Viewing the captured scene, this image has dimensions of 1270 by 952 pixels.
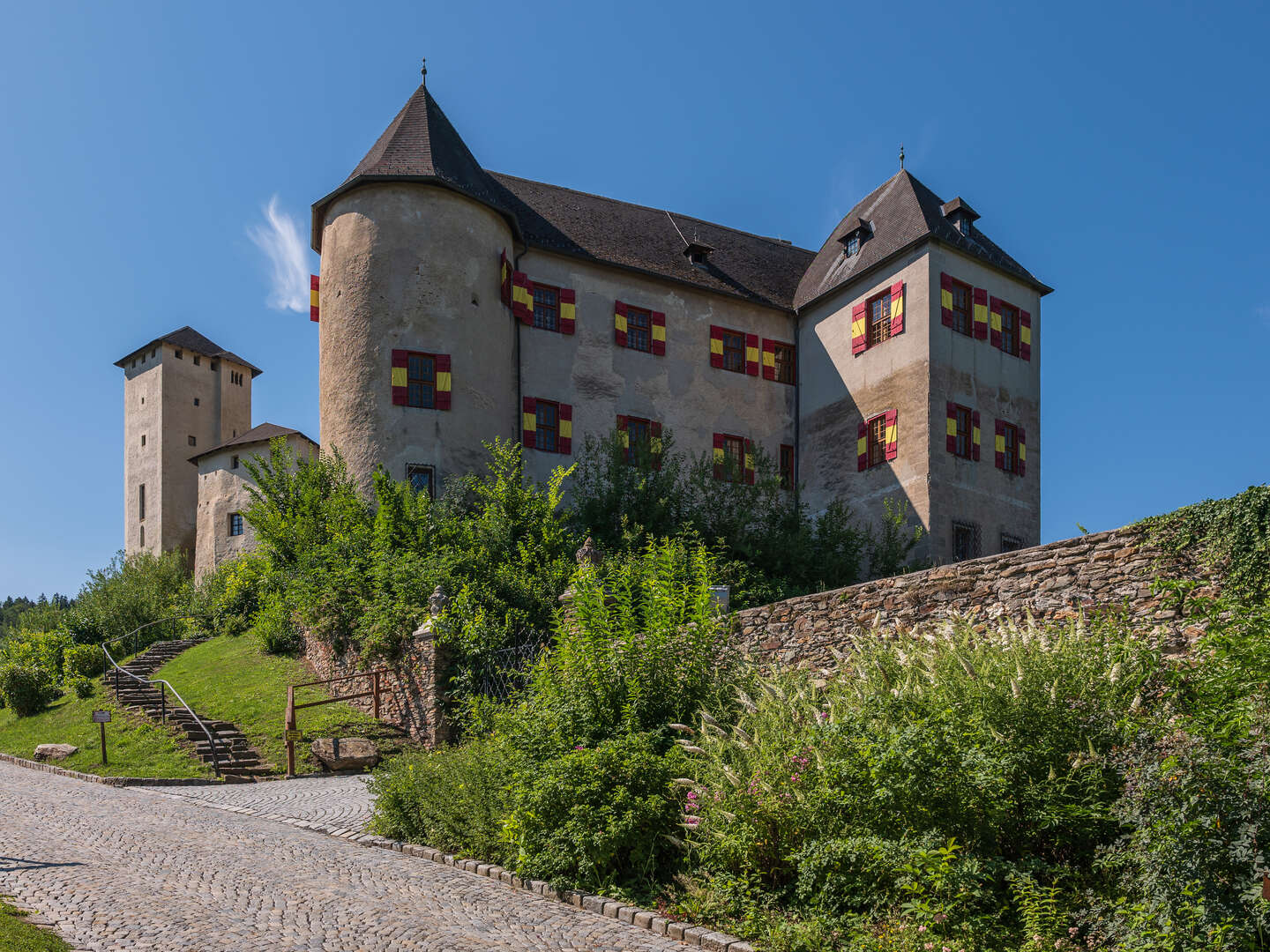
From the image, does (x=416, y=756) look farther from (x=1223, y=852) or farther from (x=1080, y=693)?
(x=1223, y=852)

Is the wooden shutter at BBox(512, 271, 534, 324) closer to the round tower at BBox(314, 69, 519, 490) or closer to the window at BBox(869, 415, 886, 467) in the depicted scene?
the round tower at BBox(314, 69, 519, 490)

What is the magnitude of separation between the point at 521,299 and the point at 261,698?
11963mm

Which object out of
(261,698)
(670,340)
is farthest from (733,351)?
(261,698)

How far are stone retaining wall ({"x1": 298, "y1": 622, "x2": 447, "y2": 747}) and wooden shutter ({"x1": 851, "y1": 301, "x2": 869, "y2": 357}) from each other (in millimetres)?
15533

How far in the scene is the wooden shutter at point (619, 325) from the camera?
1112 inches

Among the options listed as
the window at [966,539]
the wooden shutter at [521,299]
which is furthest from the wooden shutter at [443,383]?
the window at [966,539]

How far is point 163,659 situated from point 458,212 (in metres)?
13.1

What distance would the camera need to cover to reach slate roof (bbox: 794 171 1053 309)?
88.4 ft

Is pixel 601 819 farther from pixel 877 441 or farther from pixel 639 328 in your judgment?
pixel 639 328

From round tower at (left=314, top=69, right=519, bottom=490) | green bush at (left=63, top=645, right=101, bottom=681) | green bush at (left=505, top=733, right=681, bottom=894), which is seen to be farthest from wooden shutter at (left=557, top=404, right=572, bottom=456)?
green bush at (left=505, top=733, right=681, bottom=894)

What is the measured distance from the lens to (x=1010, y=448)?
27.2 meters

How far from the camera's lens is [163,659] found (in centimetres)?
2592

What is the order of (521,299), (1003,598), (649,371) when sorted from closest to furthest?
(1003,598)
(521,299)
(649,371)

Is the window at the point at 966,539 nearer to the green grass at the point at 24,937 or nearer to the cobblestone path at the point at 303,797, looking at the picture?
the cobblestone path at the point at 303,797
